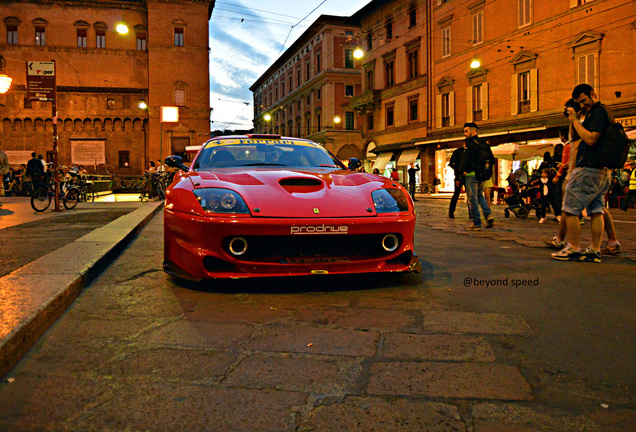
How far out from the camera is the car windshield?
5.17 meters

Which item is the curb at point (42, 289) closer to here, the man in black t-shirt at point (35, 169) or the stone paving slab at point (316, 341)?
the stone paving slab at point (316, 341)

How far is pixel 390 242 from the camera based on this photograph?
13.0ft

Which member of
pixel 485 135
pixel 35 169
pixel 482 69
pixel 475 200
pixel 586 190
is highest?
pixel 482 69

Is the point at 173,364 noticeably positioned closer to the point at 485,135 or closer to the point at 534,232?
the point at 534,232

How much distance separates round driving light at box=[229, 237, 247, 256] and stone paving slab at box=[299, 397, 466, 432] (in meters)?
1.80

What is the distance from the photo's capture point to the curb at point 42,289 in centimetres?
251

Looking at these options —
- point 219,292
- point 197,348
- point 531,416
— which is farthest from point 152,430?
point 219,292

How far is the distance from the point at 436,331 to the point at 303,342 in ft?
2.52

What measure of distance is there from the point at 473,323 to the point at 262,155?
2.98m

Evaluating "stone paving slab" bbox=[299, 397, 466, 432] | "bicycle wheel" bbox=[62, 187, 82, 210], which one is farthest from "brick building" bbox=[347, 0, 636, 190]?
"stone paving slab" bbox=[299, 397, 466, 432]

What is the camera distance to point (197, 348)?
2.65 metres

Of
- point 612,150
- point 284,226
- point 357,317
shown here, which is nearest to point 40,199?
point 284,226

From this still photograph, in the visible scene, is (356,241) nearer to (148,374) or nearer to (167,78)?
(148,374)

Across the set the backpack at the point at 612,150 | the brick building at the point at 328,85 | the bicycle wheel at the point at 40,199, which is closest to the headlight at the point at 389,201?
the backpack at the point at 612,150
